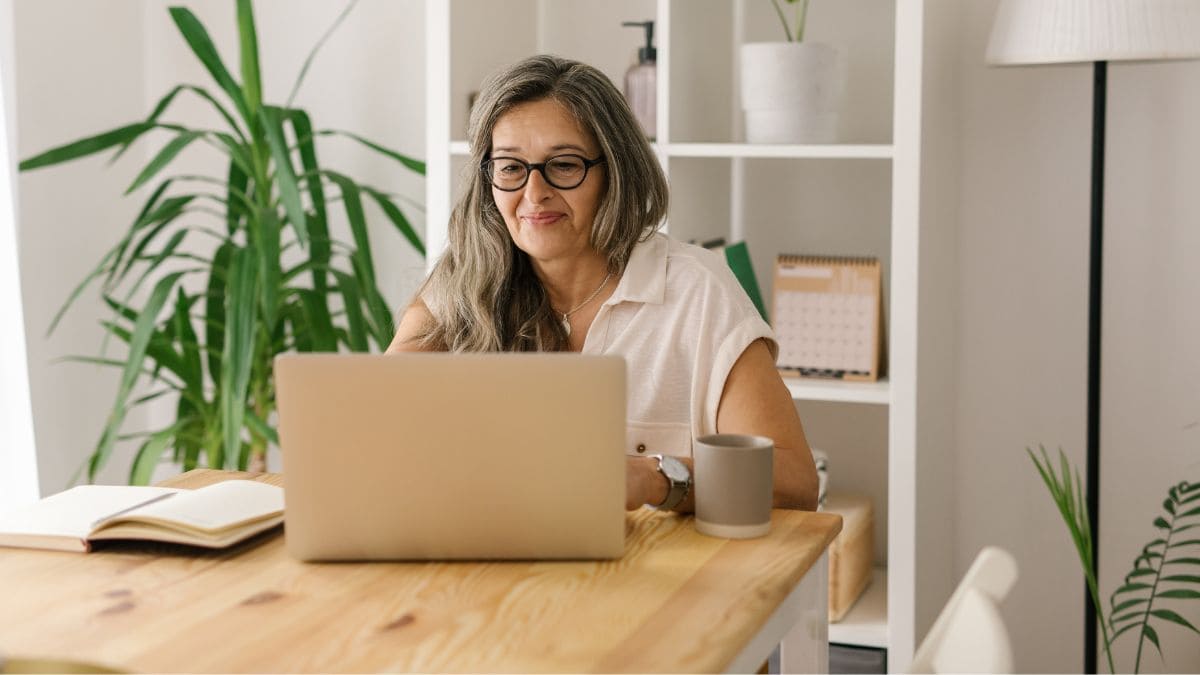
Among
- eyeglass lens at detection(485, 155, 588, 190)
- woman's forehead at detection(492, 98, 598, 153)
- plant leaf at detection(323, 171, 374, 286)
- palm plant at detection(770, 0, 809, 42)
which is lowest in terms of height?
plant leaf at detection(323, 171, 374, 286)

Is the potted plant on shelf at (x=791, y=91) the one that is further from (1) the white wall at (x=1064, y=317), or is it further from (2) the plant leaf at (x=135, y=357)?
(2) the plant leaf at (x=135, y=357)

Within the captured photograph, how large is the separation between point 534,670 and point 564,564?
0.26 metres

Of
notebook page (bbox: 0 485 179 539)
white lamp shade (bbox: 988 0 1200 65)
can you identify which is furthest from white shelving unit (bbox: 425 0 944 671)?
notebook page (bbox: 0 485 179 539)

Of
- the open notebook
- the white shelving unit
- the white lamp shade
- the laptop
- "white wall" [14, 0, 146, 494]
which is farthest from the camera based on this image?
"white wall" [14, 0, 146, 494]

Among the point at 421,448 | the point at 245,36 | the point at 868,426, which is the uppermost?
the point at 245,36

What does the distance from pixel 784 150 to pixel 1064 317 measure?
0.72 metres

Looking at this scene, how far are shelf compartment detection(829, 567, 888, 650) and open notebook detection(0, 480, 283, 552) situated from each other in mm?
1389

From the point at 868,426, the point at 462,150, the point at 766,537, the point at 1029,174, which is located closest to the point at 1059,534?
the point at 868,426

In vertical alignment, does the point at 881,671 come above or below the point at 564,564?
below

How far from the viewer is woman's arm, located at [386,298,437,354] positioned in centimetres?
210

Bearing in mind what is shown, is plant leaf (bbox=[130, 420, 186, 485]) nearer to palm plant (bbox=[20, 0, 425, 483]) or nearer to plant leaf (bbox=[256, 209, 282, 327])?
palm plant (bbox=[20, 0, 425, 483])

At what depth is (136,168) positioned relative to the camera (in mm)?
3496

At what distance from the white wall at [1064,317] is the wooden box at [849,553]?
26 centimetres

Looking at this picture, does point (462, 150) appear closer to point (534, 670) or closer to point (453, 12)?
point (453, 12)
